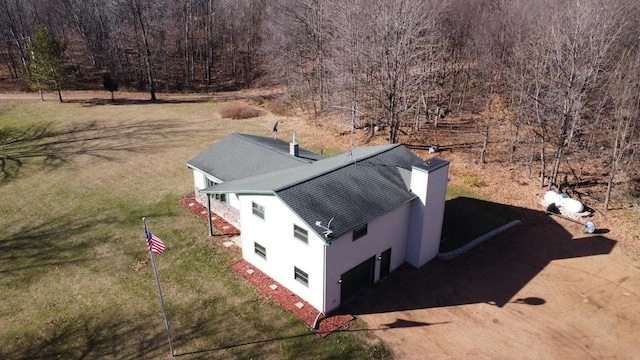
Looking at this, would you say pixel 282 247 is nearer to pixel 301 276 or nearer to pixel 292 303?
pixel 301 276

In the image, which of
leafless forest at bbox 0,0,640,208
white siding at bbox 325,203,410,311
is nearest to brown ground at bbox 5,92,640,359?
white siding at bbox 325,203,410,311

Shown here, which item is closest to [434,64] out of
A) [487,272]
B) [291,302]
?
[487,272]

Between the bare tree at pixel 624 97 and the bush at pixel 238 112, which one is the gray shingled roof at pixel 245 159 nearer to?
the bare tree at pixel 624 97

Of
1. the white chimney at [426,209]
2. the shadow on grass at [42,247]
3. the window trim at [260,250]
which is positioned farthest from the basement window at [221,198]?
the white chimney at [426,209]

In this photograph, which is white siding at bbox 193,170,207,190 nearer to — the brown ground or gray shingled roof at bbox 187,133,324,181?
gray shingled roof at bbox 187,133,324,181

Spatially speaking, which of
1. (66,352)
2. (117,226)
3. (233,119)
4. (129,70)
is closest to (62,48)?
(129,70)

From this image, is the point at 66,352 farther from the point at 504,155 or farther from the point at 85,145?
the point at 504,155
